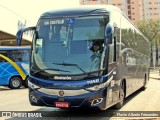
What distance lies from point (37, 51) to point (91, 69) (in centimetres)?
161

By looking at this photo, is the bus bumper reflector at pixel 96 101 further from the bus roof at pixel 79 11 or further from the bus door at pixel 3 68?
the bus door at pixel 3 68

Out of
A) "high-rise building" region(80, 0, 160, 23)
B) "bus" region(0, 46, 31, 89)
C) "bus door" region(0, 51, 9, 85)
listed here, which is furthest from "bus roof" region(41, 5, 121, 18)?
"high-rise building" region(80, 0, 160, 23)

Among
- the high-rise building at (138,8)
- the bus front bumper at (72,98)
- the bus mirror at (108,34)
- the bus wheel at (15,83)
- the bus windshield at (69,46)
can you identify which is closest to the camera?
the bus front bumper at (72,98)

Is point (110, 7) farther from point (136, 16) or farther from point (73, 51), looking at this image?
point (136, 16)

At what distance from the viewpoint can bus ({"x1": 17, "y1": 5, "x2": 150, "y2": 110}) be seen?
9.62 metres

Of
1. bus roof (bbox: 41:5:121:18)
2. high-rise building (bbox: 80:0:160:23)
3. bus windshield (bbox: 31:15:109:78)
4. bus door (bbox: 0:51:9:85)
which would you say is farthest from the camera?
high-rise building (bbox: 80:0:160:23)

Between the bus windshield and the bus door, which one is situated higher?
the bus windshield

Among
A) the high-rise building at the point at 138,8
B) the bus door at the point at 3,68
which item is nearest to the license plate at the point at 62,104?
the bus door at the point at 3,68

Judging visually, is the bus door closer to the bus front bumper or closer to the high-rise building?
the bus front bumper

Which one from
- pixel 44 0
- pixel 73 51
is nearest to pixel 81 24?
pixel 73 51

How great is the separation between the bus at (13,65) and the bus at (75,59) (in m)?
13.3

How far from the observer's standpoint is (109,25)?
9.77m

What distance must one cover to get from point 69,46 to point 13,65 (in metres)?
14.7

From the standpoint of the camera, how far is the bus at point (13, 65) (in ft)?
78.9
